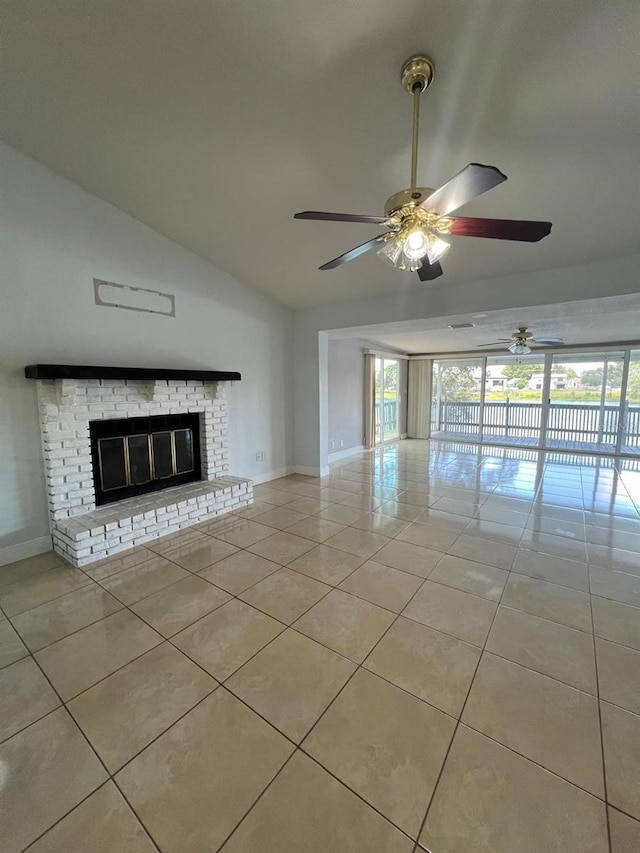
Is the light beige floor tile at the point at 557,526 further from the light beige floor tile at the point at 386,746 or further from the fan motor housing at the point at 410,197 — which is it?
the fan motor housing at the point at 410,197

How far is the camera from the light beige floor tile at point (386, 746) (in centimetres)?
117

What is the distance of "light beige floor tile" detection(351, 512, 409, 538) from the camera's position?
10.7 feet

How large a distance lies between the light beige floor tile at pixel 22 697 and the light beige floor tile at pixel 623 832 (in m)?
2.12

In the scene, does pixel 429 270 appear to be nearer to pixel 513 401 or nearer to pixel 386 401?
pixel 386 401

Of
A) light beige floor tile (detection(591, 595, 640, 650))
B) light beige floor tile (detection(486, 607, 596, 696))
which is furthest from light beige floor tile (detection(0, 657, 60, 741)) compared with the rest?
light beige floor tile (detection(591, 595, 640, 650))

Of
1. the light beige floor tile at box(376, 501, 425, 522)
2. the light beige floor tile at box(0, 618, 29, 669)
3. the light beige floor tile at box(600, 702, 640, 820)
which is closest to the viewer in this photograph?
the light beige floor tile at box(600, 702, 640, 820)

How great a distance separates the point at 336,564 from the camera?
265cm

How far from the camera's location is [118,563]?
272 cm

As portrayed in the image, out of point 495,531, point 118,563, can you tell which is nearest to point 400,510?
point 495,531

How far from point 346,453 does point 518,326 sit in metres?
3.54

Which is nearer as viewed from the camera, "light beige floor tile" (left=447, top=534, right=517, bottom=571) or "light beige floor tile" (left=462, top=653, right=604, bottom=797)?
"light beige floor tile" (left=462, top=653, right=604, bottom=797)

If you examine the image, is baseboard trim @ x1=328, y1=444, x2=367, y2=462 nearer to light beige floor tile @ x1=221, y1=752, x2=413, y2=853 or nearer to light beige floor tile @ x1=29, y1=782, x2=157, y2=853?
light beige floor tile @ x1=221, y1=752, x2=413, y2=853

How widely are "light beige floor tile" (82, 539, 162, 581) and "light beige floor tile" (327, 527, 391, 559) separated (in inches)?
60.6

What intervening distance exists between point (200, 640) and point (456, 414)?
825cm
